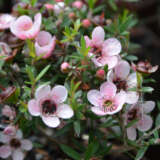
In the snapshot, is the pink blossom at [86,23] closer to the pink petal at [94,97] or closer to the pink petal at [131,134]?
the pink petal at [94,97]

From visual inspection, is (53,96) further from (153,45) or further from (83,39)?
(153,45)

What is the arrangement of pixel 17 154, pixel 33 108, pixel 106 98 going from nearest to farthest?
pixel 33 108, pixel 106 98, pixel 17 154

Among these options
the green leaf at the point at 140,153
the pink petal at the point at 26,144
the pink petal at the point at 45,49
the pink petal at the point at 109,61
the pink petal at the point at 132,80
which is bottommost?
the pink petal at the point at 26,144

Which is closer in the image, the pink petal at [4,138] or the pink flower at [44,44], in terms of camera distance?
the pink flower at [44,44]

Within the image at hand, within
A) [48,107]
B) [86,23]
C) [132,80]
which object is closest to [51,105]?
[48,107]

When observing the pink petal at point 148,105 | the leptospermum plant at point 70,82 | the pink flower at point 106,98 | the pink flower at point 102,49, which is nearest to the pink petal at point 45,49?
the leptospermum plant at point 70,82

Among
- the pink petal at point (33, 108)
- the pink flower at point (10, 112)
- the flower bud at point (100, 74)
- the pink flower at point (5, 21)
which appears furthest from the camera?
the pink flower at point (5, 21)

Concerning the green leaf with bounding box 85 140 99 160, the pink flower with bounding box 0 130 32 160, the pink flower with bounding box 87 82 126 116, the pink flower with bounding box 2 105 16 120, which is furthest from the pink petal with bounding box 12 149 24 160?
the pink flower with bounding box 87 82 126 116

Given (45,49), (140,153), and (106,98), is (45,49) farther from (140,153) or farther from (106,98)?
(140,153)
